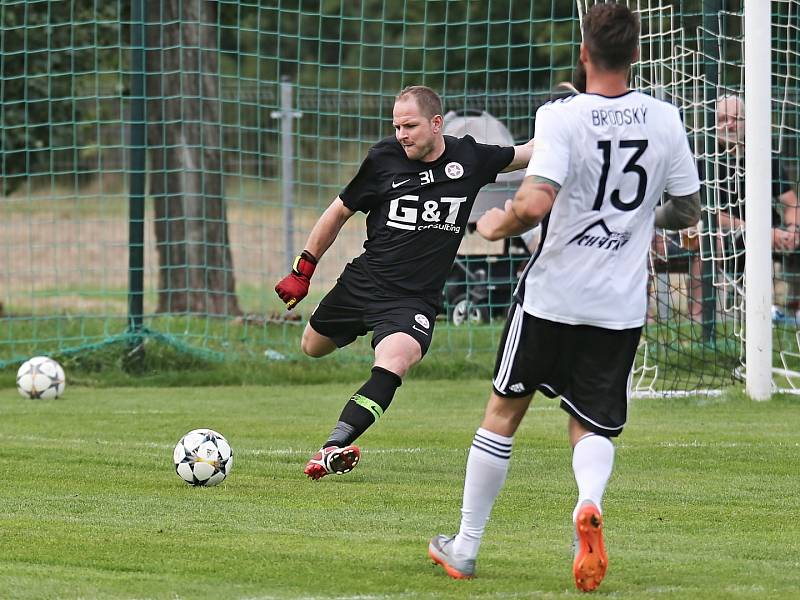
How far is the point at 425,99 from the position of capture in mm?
Answer: 7414

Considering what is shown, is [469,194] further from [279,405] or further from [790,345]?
[790,345]

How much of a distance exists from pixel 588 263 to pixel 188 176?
398 inches

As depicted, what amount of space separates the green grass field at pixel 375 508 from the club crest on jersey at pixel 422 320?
76 cm

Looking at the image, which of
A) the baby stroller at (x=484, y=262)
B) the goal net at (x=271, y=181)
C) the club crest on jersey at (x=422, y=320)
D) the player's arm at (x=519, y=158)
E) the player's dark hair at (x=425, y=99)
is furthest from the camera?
the baby stroller at (x=484, y=262)

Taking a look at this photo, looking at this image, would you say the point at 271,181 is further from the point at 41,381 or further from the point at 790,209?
the point at 790,209

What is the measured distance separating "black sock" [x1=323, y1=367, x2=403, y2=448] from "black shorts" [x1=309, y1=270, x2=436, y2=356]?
34 centimetres

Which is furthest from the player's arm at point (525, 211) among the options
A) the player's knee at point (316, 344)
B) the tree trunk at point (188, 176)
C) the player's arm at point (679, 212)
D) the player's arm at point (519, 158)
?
the tree trunk at point (188, 176)

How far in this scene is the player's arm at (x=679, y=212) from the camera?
486cm

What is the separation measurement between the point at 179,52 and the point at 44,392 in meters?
4.87

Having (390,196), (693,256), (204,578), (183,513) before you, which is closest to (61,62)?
(693,256)

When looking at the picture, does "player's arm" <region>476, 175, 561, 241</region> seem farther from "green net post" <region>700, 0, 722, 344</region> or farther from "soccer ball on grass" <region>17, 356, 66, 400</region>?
"soccer ball on grass" <region>17, 356, 66, 400</region>

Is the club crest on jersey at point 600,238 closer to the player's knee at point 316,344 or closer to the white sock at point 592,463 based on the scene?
the white sock at point 592,463

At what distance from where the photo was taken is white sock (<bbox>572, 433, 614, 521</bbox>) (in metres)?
4.68

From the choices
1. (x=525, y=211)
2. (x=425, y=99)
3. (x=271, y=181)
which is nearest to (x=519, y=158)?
(x=425, y=99)
